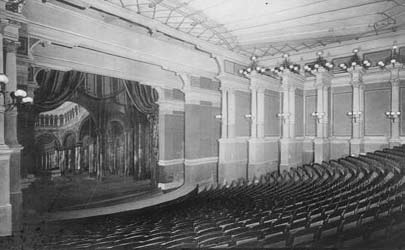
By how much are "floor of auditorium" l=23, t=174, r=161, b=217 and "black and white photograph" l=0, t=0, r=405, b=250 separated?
0.06m

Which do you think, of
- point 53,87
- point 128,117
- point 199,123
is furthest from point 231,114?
point 53,87

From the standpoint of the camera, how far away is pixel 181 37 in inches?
307

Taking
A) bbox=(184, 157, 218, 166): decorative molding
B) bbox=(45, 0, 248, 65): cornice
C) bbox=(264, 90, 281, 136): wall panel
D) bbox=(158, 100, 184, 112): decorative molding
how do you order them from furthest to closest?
bbox=(264, 90, 281, 136): wall panel → bbox=(184, 157, 218, 166): decorative molding → bbox=(158, 100, 184, 112): decorative molding → bbox=(45, 0, 248, 65): cornice

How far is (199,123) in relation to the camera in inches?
354

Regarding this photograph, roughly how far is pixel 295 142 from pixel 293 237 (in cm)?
784

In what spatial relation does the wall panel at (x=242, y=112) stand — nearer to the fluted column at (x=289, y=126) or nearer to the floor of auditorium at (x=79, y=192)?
the fluted column at (x=289, y=126)

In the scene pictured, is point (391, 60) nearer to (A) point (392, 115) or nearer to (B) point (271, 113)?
(A) point (392, 115)

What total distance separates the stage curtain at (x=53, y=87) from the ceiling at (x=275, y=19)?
7.67 feet

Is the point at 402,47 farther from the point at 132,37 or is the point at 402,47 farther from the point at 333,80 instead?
the point at 132,37

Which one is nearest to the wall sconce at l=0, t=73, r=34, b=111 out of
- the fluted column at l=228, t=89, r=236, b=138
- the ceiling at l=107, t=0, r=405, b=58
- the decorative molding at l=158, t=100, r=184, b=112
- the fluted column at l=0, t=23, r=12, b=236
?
the fluted column at l=0, t=23, r=12, b=236

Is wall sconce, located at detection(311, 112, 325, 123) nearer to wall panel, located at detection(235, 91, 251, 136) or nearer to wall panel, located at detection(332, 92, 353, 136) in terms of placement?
wall panel, located at detection(332, 92, 353, 136)

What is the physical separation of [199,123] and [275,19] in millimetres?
3601

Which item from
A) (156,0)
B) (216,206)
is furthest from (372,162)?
(156,0)

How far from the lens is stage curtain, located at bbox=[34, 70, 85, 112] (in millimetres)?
6910
